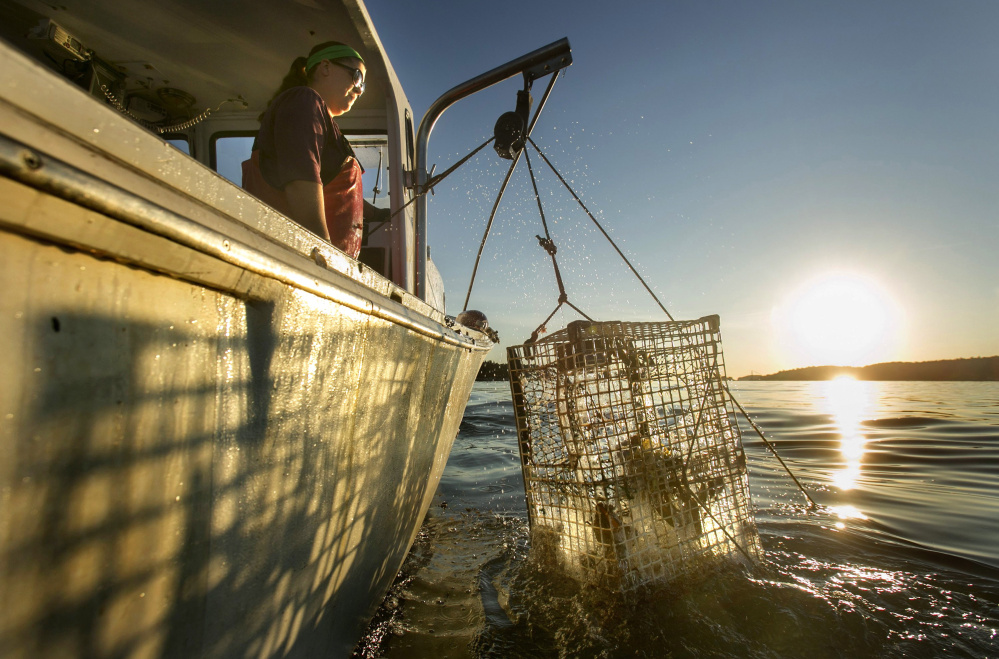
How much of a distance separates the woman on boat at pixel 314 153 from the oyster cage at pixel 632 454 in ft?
4.09

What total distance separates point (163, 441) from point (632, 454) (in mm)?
1940

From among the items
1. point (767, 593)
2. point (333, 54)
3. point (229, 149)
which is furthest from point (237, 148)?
point (767, 593)

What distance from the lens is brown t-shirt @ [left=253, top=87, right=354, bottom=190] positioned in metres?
1.51

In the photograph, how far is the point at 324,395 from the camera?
1188 mm

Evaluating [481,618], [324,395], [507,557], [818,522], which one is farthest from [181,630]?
[818,522]

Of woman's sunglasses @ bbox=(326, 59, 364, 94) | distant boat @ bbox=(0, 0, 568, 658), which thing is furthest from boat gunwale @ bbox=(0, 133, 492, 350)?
woman's sunglasses @ bbox=(326, 59, 364, 94)

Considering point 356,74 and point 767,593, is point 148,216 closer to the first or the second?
point 356,74

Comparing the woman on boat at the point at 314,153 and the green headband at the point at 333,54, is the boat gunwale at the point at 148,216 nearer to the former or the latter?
the woman on boat at the point at 314,153

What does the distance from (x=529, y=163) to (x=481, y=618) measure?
9.08 feet

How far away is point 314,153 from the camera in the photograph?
1554 mm

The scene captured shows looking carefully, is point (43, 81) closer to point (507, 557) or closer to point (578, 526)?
point (578, 526)

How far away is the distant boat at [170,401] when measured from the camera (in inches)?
21.1

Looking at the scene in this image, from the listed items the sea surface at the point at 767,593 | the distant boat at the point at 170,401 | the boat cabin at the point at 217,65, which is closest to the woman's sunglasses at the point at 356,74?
the boat cabin at the point at 217,65

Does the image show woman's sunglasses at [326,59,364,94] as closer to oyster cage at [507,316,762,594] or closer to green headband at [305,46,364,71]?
green headband at [305,46,364,71]
